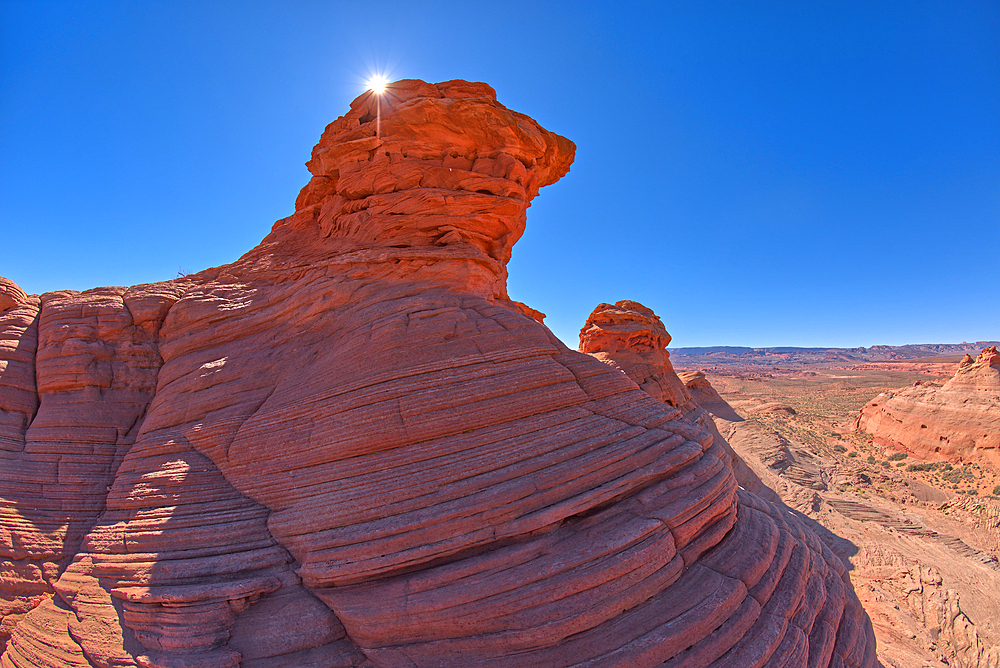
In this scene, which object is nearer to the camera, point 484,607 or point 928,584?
point 484,607

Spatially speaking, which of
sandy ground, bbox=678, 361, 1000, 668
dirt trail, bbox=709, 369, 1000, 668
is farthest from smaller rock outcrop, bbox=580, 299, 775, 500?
sandy ground, bbox=678, 361, 1000, 668

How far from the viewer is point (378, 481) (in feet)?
18.2

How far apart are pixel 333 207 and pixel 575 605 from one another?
1098cm

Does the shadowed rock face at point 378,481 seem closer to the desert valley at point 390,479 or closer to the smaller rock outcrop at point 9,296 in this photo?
the desert valley at point 390,479

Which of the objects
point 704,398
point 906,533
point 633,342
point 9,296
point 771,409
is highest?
point 9,296

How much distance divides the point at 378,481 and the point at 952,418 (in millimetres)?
36406

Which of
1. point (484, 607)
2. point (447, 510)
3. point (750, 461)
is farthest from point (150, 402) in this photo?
point (750, 461)

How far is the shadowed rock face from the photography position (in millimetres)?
4723

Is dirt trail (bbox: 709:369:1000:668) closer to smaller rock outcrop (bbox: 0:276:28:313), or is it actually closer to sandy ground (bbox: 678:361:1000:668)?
sandy ground (bbox: 678:361:1000:668)

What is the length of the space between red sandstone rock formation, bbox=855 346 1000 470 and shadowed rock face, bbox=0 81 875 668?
85.8ft

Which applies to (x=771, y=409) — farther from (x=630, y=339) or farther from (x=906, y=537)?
(x=906, y=537)

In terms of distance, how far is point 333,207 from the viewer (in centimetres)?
1050

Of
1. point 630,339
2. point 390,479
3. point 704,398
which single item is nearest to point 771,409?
point 704,398

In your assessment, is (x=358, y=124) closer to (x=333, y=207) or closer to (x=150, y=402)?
(x=333, y=207)
